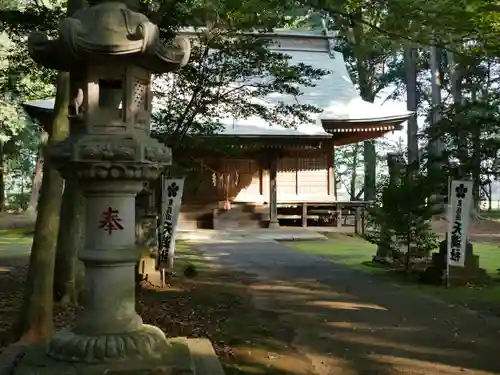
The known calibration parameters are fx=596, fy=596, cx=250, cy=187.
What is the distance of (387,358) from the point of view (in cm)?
575

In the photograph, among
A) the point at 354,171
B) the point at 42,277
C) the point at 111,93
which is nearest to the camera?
the point at 111,93

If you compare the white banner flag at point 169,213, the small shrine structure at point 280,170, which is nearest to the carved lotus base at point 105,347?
the white banner flag at point 169,213

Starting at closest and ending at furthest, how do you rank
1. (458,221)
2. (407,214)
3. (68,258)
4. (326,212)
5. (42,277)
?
(42,277)
(68,258)
(458,221)
(407,214)
(326,212)

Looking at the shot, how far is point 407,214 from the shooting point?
11227mm

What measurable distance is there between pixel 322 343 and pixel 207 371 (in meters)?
2.51

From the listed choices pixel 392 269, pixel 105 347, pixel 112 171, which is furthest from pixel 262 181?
pixel 105 347

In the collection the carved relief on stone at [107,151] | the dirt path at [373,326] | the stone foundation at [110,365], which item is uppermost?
the carved relief on stone at [107,151]

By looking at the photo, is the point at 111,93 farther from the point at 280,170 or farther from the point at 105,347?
the point at 280,170

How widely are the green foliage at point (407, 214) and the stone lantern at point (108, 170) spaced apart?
7.84m

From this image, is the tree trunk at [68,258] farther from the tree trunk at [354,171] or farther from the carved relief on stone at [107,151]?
the tree trunk at [354,171]

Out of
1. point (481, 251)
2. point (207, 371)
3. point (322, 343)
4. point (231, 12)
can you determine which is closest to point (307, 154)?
point (481, 251)

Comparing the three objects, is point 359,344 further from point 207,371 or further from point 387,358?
point 207,371

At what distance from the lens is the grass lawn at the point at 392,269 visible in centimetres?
894

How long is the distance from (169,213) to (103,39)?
255 inches
